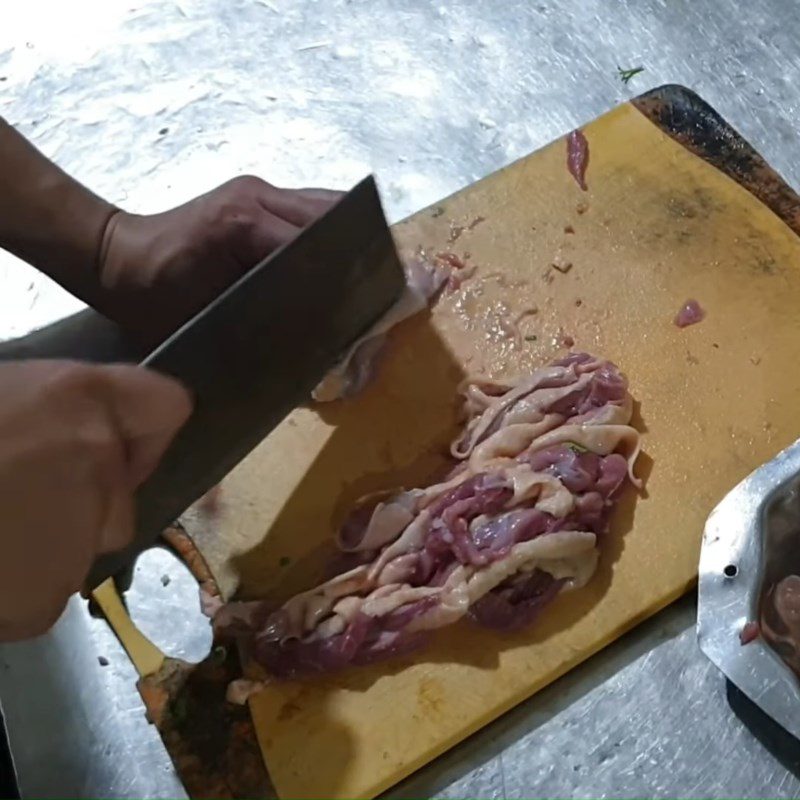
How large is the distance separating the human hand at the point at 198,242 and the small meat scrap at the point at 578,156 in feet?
1.43

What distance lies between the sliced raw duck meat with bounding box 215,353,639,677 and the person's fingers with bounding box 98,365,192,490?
15.7 inches

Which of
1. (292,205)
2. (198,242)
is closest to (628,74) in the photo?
(292,205)

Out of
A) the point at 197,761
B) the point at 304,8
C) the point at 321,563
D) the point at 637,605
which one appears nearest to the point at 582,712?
the point at 637,605

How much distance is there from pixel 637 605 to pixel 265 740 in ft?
1.68

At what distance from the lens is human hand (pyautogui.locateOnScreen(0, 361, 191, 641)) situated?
1.04m

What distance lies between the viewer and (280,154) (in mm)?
2021

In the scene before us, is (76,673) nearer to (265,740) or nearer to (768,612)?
(265,740)

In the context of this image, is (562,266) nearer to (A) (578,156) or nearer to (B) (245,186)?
(A) (578,156)

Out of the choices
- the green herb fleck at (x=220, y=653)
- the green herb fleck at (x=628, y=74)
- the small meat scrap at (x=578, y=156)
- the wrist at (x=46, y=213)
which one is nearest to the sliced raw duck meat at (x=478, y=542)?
the green herb fleck at (x=220, y=653)

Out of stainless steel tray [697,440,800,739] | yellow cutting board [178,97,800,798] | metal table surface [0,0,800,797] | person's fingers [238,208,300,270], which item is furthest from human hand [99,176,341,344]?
stainless steel tray [697,440,800,739]

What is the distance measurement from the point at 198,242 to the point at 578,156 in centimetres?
64

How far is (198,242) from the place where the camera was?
5.02ft

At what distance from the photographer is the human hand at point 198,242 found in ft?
5.03

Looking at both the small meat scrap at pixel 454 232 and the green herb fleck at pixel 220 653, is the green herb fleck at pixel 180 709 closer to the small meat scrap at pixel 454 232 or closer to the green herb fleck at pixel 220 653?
the green herb fleck at pixel 220 653
